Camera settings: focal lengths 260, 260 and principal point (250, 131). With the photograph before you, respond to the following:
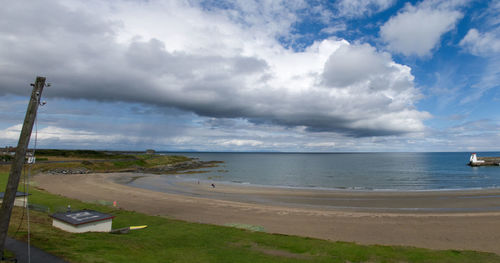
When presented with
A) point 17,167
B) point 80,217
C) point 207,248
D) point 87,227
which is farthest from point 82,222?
point 17,167

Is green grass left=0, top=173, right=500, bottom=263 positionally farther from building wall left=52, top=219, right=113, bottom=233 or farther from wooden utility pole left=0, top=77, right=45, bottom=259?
wooden utility pole left=0, top=77, right=45, bottom=259

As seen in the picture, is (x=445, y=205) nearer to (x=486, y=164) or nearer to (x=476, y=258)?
(x=476, y=258)

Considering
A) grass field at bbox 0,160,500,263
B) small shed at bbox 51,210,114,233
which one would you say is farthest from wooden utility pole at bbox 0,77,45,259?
small shed at bbox 51,210,114,233

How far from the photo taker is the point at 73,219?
17.0 metres

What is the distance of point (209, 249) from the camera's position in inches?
616

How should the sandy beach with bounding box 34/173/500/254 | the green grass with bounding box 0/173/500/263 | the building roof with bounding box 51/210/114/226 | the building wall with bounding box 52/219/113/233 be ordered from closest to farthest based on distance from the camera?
the green grass with bounding box 0/173/500/263
the building wall with bounding box 52/219/113/233
the building roof with bounding box 51/210/114/226
the sandy beach with bounding box 34/173/500/254

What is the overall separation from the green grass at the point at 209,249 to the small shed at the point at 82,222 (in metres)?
0.68

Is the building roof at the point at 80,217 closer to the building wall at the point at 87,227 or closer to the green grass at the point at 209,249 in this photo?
the building wall at the point at 87,227

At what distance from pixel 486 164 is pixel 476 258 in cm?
15230

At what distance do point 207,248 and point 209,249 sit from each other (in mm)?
302

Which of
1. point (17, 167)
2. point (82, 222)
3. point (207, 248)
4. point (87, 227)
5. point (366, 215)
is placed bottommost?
point (366, 215)

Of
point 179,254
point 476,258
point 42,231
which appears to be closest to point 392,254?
point 476,258

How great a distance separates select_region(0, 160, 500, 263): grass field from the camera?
41.7ft

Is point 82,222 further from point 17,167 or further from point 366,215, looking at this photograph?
point 366,215
